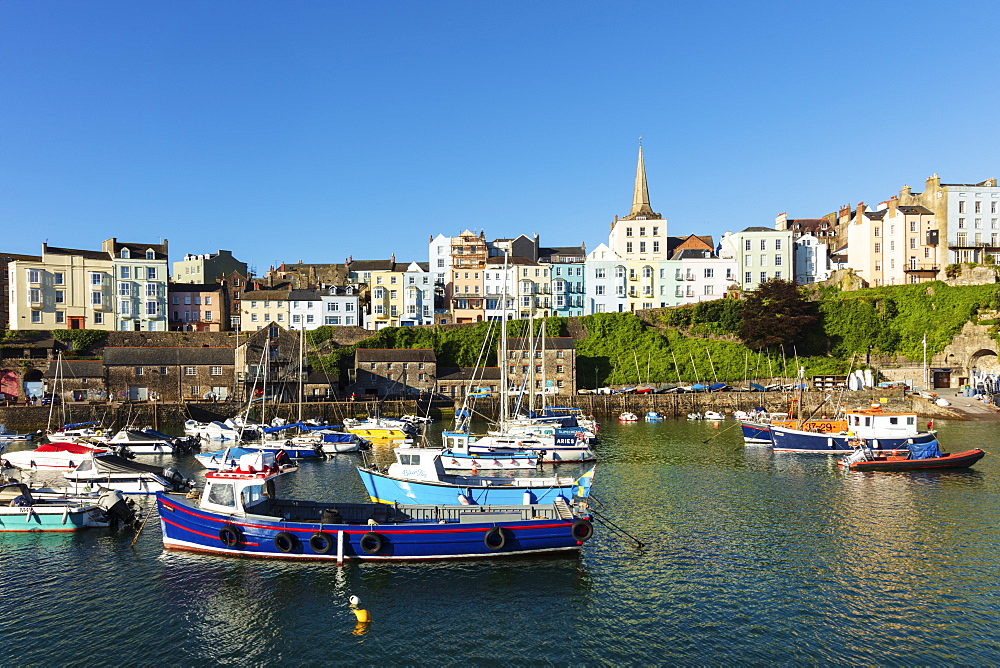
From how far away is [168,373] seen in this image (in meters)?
78.8

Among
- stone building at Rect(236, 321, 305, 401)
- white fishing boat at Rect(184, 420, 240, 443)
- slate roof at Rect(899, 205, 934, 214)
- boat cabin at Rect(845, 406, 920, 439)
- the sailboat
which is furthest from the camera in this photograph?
slate roof at Rect(899, 205, 934, 214)

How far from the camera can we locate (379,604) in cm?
2134

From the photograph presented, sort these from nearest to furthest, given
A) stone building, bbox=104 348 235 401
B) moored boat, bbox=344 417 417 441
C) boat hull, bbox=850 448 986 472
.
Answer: boat hull, bbox=850 448 986 472
moored boat, bbox=344 417 417 441
stone building, bbox=104 348 235 401

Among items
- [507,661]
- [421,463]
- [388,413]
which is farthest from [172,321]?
[507,661]

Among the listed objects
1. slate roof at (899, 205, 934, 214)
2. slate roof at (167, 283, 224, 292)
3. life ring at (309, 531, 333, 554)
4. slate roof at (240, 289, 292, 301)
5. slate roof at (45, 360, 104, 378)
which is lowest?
life ring at (309, 531, 333, 554)

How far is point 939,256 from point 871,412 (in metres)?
61.1

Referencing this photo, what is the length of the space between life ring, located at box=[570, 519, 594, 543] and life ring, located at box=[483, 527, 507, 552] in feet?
8.39

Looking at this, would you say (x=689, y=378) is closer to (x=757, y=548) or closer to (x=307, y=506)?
(x=757, y=548)

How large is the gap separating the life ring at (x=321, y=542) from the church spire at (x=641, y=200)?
9564cm

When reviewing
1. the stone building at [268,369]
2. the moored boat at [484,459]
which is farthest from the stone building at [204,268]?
the moored boat at [484,459]

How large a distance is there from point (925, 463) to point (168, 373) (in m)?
73.7

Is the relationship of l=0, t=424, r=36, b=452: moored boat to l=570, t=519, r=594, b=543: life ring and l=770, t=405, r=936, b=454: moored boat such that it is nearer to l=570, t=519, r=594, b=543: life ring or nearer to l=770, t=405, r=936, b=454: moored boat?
l=570, t=519, r=594, b=543: life ring

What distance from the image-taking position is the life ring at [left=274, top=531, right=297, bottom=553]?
24.3 m

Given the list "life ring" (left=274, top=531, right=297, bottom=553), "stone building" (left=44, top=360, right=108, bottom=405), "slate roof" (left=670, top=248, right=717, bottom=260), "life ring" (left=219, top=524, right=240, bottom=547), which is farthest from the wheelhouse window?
"slate roof" (left=670, top=248, right=717, bottom=260)
